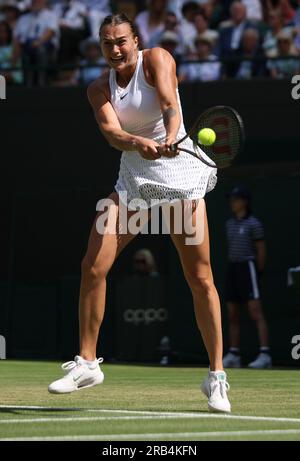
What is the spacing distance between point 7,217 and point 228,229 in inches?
162

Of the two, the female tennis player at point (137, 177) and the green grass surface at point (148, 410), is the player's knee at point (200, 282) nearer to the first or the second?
the female tennis player at point (137, 177)

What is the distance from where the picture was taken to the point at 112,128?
6473 millimetres

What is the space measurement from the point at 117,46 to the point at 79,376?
177cm

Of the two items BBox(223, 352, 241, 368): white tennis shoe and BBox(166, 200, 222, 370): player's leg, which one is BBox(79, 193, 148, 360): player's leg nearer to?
BBox(166, 200, 222, 370): player's leg

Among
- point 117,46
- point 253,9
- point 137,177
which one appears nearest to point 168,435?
point 137,177

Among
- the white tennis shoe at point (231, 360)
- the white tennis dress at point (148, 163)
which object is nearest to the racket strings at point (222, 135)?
the white tennis dress at point (148, 163)

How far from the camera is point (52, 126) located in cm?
1605

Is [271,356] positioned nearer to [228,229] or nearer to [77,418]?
[228,229]

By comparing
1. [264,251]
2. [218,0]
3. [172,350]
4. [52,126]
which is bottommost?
[172,350]

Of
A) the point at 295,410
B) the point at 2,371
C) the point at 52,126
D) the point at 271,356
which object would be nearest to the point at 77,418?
the point at 295,410

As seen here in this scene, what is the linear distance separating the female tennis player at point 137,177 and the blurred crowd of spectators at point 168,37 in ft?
25.1

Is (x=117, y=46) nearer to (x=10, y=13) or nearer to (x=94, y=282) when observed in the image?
(x=94, y=282)

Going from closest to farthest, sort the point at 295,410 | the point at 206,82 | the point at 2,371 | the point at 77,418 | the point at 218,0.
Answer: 1. the point at 77,418
2. the point at 295,410
3. the point at 2,371
4. the point at 206,82
5. the point at 218,0

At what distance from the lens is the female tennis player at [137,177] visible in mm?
6484
